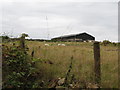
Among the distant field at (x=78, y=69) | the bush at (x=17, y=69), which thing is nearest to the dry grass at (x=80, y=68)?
the distant field at (x=78, y=69)

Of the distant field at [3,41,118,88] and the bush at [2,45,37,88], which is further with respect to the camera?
the distant field at [3,41,118,88]

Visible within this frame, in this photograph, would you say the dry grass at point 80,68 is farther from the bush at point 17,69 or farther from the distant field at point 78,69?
the bush at point 17,69

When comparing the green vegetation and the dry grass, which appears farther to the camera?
the dry grass

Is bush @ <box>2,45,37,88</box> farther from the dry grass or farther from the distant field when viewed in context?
the dry grass

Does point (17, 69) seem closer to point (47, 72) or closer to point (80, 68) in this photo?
point (47, 72)

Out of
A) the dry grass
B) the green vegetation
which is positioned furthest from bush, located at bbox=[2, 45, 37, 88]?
the dry grass

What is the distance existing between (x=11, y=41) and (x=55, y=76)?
6.61ft

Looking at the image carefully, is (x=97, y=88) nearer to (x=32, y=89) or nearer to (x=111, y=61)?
(x=32, y=89)

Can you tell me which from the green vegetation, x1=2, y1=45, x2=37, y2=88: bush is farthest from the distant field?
x1=2, y1=45, x2=37, y2=88: bush

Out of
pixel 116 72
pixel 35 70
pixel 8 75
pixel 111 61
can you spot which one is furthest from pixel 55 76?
pixel 111 61

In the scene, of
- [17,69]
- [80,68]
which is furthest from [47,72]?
[80,68]

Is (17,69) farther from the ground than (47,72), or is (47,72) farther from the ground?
(17,69)

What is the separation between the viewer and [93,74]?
4.53m

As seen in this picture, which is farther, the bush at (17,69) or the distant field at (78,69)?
the distant field at (78,69)
